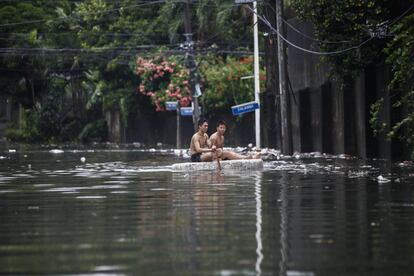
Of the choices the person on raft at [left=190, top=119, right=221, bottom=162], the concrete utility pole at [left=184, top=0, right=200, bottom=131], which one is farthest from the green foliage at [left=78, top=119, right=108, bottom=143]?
the person on raft at [left=190, top=119, right=221, bottom=162]

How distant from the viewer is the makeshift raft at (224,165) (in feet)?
88.9

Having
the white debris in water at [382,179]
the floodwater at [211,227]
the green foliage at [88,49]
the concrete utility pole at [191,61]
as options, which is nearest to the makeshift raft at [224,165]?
the floodwater at [211,227]

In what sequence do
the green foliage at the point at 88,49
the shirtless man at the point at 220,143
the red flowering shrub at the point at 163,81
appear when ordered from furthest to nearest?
the green foliage at the point at 88,49
the red flowering shrub at the point at 163,81
the shirtless man at the point at 220,143

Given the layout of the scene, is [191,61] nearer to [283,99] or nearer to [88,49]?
[88,49]

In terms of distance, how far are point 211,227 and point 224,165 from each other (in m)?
15.4

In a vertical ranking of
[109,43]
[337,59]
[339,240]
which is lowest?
[339,240]

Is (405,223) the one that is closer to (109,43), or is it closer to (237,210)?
(237,210)

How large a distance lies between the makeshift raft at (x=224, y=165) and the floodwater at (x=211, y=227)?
5.00 m

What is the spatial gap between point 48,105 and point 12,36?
9089 millimetres

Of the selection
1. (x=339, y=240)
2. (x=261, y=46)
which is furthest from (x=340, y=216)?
(x=261, y=46)

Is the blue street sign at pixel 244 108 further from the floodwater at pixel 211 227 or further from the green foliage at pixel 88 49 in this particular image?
the floodwater at pixel 211 227

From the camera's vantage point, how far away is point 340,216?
1334cm

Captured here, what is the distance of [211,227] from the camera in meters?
12.1

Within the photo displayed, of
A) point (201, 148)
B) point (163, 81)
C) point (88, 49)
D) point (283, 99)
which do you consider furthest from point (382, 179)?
point (88, 49)
